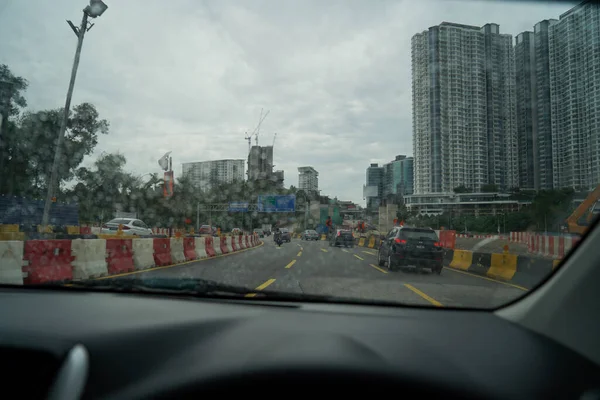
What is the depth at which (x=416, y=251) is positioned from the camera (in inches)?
313

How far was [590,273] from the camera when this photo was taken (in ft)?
6.23

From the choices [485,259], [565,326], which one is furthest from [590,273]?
[485,259]

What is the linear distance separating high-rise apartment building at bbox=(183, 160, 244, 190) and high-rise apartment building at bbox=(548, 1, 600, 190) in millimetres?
3100

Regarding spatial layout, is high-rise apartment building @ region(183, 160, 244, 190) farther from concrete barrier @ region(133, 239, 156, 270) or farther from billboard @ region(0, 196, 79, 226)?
concrete barrier @ region(133, 239, 156, 270)

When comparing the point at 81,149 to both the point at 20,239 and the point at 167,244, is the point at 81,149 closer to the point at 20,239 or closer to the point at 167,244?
the point at 20,239

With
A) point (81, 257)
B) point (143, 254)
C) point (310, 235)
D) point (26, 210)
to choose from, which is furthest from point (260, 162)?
point (310, 235)

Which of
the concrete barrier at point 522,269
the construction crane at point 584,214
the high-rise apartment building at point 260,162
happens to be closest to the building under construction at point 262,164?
the high-rise apartment building at point 260,162

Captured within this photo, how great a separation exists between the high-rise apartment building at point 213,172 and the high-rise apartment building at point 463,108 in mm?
2165

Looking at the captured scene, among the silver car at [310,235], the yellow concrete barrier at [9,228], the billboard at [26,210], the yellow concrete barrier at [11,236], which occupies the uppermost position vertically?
the billboard at [26,210]

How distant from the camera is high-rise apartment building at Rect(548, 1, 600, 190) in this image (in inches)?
92.5

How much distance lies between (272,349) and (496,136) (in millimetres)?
2291

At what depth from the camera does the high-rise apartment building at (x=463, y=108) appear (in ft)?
9.63

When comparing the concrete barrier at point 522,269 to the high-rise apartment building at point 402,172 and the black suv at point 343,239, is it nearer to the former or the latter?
the high-rise apartment building at point 402,172

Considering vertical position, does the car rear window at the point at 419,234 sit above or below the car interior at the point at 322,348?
above
